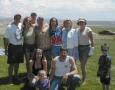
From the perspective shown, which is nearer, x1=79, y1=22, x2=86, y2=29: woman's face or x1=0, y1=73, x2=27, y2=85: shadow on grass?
x1=79, y1=22, x2=86, y2=29: woman's face

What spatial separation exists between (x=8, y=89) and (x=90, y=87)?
8.46 feet

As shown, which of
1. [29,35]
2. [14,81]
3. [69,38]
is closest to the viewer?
[69,38]

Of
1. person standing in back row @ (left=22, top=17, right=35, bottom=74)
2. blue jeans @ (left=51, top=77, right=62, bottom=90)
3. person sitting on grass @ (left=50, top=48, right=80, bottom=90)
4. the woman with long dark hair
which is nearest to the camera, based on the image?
blue jeans @ (left=51, top=77, right=62, bottom=90)

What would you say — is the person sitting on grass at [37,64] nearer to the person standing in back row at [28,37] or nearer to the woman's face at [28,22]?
the person standing in back row at [28,37]

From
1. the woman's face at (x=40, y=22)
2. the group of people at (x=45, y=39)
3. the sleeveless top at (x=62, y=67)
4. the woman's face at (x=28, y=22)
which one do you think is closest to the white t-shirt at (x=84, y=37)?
the group of people at (x=45, y=39)

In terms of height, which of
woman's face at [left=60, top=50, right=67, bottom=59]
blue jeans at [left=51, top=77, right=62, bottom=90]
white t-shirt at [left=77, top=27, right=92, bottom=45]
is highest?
white t-shirt at [left=77, top=27, right=92, bottom=45]

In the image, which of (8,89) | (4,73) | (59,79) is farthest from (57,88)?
(4,73)

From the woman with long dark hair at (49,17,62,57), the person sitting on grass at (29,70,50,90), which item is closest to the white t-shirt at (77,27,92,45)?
the woman with long dark hair at (49,17,62,57)

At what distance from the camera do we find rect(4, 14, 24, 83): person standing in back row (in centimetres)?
1260

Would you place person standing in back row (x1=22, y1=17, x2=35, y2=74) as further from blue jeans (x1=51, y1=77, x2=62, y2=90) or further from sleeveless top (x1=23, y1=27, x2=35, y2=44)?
blue jeans (x1=51, y1=77, x2=62, y2=90)

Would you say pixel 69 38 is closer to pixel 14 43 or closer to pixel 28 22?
pixel 28 22

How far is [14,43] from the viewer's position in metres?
12.7

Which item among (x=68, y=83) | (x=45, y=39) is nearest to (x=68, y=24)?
(x=45, y=39)

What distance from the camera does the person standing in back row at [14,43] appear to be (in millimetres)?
12602
